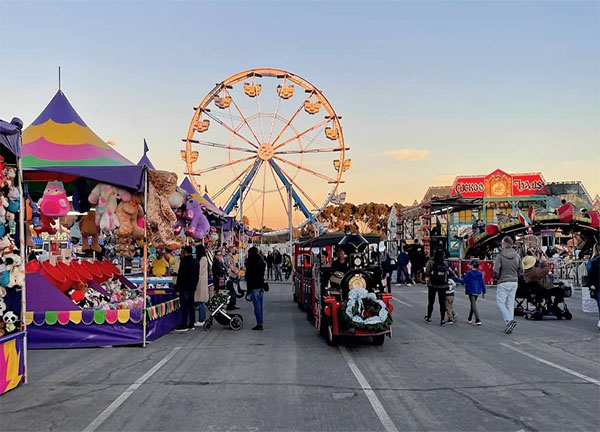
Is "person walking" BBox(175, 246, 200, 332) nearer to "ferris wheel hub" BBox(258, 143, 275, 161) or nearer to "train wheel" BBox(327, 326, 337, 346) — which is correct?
"train wheel" BBox(327, 326, 337, 346)

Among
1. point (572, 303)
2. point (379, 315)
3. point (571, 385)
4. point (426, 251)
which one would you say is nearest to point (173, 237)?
point (379, 315)

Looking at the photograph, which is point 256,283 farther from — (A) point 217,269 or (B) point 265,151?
(B) point 265,151

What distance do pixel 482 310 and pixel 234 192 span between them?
22.5m

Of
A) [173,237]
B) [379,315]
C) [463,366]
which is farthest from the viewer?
[173,237]

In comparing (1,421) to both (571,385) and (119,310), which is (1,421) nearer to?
(119,310)

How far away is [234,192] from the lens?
3569cm

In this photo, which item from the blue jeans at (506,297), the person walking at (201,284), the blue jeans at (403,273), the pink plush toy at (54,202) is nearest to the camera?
the pink plush toy at (54,202)

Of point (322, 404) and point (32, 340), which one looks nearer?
point (322, 404)

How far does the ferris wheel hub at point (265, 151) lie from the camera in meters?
34.3

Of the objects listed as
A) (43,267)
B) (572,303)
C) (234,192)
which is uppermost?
(234,192)

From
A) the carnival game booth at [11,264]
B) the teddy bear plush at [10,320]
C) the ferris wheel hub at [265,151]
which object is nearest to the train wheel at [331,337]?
the carnival game booth at [11,264]

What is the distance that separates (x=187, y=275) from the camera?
38.3 ft

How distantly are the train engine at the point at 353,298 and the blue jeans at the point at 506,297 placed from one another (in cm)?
234

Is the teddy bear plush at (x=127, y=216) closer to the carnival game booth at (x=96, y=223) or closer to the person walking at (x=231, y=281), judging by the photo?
the carnival game booth at (x=96, y=223)
